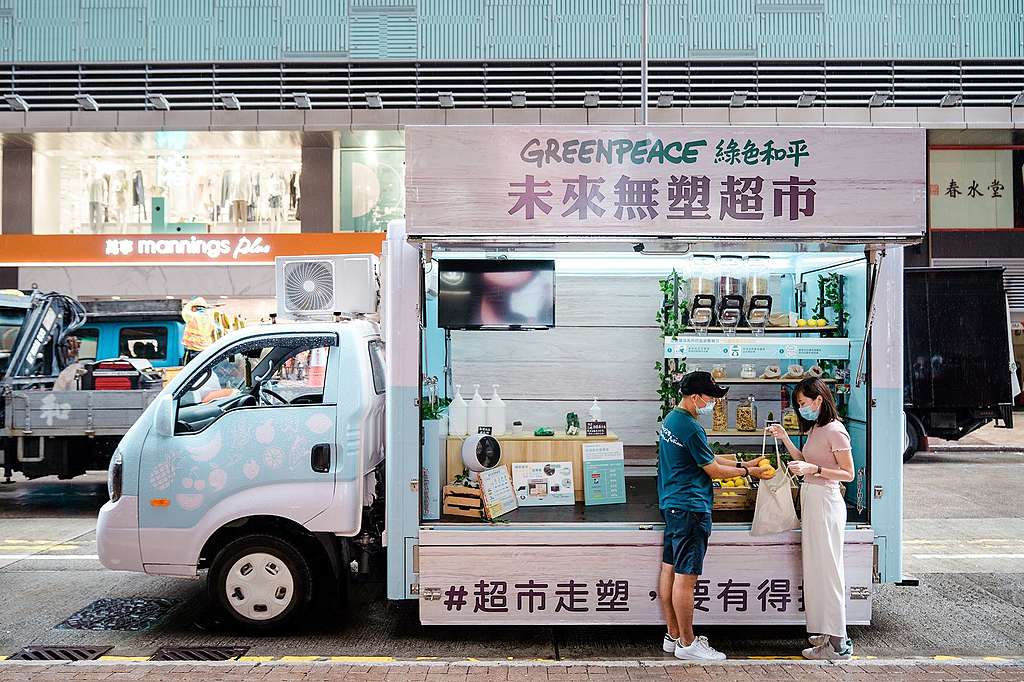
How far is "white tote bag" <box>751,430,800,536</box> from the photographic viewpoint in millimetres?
5633

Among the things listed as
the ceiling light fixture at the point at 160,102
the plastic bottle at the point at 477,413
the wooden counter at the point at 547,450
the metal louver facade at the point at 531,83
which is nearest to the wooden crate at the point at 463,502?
the wooden counter at the point at 547,450

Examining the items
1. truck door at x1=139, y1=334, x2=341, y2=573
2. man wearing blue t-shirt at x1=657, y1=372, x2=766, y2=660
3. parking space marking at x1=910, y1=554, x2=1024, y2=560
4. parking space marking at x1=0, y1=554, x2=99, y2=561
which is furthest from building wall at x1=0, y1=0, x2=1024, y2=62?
man wearing blue t-shirt at x1=657, y1=372, x2=766, y2=660

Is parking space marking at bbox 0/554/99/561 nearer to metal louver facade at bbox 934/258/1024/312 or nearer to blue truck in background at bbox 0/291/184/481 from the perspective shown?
blue truck in background at bbox 0/291/184/481

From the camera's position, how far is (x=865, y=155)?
18.0 feet

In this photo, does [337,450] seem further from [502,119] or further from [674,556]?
[502,119]

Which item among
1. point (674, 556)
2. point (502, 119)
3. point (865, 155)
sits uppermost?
point (502, 119)

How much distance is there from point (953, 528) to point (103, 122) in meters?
19.1

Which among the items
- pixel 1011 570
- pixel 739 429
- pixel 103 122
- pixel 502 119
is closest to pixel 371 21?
pixel 502 119

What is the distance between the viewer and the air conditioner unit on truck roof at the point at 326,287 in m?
6.62

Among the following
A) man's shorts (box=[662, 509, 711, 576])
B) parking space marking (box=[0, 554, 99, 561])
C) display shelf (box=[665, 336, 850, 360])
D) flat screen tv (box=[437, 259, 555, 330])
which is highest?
flat screen tv (box=[437, 259, 555, 330])

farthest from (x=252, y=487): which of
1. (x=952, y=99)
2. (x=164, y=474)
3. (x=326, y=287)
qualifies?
(x=952, y=99)

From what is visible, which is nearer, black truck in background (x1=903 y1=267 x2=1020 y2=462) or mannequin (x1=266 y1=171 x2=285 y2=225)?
black truck in background (x1=903 y1=267 x2=1020 y2=462)

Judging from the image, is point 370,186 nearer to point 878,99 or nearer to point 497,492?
point 878,99

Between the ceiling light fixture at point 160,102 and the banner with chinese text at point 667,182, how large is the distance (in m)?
16.3
